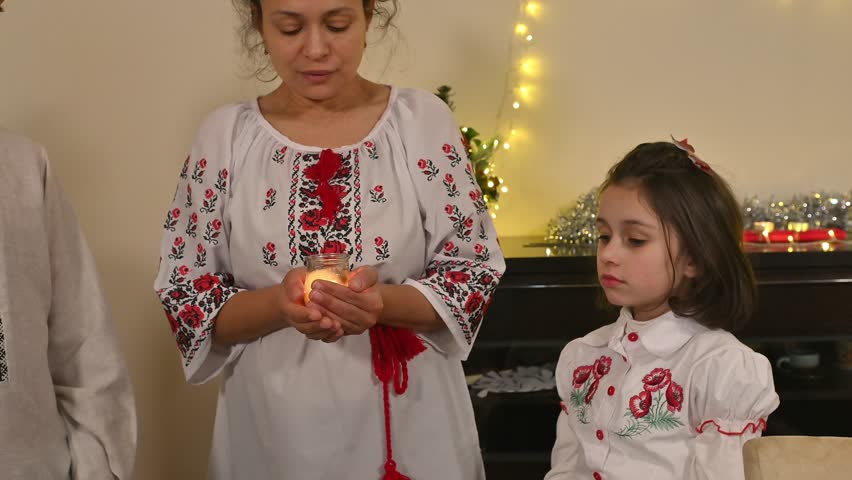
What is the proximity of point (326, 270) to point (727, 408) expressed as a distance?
0.69 meters

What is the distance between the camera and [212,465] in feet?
5.72

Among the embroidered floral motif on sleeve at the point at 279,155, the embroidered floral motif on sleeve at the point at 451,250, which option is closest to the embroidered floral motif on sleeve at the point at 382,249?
the embroidered floral motif on sleeve at the point at 451,250

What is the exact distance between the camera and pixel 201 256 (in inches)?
65.9

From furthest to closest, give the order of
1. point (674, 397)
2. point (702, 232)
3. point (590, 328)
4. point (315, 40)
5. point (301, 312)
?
point (590, 328)
point (702, 232)
point (674, 397)
point (315, 40)
point (301, 312)

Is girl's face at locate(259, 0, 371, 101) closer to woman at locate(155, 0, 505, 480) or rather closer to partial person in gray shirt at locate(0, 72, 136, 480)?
woman at locate(155, 0, 505, 480)

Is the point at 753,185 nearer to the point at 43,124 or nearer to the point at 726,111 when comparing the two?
the point at 726,111

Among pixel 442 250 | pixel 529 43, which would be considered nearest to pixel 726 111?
pixel 529 43

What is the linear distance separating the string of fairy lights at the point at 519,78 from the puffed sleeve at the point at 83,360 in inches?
74.7

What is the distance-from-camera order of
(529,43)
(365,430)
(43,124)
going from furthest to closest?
(529,43) → (43,124) → (365,430)

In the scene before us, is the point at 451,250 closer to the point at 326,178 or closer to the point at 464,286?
the point at 464,286

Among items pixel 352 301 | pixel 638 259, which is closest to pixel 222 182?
pixel 352 301

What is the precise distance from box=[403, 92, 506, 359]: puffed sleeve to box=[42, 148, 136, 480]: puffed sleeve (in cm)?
47

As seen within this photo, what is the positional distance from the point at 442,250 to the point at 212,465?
54cm

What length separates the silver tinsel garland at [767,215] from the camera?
3.17 m
